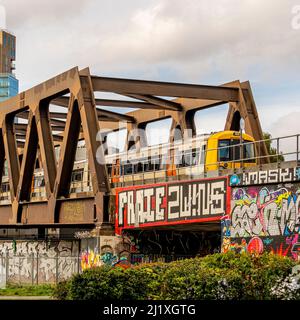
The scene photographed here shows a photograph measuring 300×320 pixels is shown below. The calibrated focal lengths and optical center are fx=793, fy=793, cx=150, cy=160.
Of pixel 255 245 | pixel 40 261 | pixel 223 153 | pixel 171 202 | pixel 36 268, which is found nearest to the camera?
pixel 255 245

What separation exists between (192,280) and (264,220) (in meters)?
11.3

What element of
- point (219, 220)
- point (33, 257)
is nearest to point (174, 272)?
point (219, 220)

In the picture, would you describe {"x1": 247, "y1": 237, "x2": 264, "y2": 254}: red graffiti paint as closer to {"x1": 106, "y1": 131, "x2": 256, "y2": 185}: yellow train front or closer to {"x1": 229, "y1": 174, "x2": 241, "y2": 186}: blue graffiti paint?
{"x1": 229, "y1": 174, "x2": 241, "y2": 186}: blue graffiti paint

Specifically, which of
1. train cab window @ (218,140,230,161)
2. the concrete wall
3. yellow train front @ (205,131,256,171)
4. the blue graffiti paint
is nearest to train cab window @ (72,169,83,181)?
the concrete wall

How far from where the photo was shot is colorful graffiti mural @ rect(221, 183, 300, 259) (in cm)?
3275

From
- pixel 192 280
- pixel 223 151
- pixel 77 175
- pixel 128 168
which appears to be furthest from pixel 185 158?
pixel 192 280

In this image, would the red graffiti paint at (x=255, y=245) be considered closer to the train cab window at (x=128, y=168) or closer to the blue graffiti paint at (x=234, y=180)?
the blue graffiti paint at (x=234, y=180)

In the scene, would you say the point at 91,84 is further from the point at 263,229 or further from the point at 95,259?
the point at 263,229

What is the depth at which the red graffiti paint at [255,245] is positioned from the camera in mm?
34341

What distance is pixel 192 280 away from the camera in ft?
77.8

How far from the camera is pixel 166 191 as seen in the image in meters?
41.5

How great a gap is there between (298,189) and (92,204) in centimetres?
1587

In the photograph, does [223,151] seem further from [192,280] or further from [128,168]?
[192,280]

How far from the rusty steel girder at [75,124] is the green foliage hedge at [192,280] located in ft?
59.8
